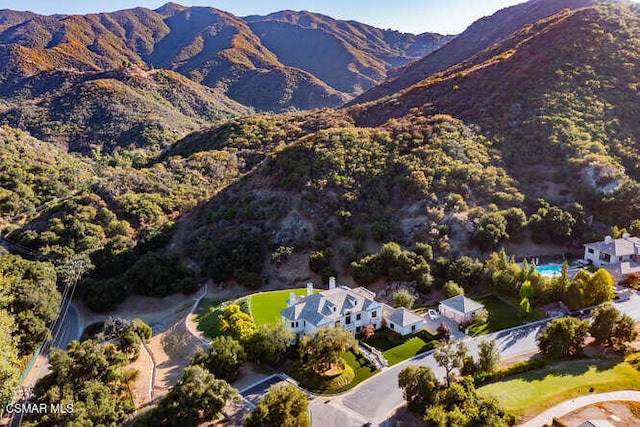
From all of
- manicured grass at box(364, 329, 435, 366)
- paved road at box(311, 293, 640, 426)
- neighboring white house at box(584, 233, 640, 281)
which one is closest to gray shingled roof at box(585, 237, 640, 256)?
neighboring white house at box(584, 233, 640, 281)

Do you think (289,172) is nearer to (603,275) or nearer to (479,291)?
(479,291)

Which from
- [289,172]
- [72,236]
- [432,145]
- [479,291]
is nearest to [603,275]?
Answer: [479,291]

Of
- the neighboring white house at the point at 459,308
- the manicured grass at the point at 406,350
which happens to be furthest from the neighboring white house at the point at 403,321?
the neighboring white house at the point at 459,308

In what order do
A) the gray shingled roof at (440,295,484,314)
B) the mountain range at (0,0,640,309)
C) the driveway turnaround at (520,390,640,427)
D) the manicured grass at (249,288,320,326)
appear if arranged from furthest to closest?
the mountain range at (0,0,640,309) → the manicured grass at (249,288,320,326) → the gray shingled roof at (440,295,484,314) → the driveway turnaround at (520,390,640,427)

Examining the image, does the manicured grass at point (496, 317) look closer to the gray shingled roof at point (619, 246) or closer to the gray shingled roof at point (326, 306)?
the gray shingled roof at point (326, 306)

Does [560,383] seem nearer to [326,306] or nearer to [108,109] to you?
[326,306]

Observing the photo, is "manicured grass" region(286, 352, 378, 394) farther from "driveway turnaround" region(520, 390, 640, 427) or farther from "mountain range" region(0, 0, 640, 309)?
"mountain range" region(0, 0, 640, 309)

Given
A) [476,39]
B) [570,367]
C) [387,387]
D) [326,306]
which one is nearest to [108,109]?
[326,306]

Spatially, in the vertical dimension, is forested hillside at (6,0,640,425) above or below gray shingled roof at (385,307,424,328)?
above

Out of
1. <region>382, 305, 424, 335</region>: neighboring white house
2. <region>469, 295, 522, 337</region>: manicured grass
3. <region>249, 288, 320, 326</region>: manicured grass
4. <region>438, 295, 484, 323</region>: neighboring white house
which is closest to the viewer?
<region>382, 305, 424, 335</region>: neighboring white house
